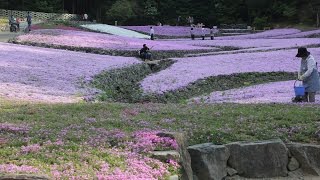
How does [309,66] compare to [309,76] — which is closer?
[309,66]

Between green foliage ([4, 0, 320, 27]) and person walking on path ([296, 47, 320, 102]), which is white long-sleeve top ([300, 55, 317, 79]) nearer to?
person walking on path ([296, 47, 320, 102])

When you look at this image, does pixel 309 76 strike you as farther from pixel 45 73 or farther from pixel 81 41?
pixel 81 41

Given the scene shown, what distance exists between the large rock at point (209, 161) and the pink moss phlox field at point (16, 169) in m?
2.99

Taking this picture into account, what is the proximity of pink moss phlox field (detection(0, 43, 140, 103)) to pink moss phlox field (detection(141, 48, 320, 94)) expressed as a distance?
10.2 ft

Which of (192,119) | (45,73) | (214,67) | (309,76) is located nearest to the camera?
(192,119)

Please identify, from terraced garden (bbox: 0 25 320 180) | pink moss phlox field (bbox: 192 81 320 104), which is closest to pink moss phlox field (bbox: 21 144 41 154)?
terraced garden (bbox: 0 25 320 180)

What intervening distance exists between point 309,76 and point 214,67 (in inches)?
506

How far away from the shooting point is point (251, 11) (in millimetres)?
83312

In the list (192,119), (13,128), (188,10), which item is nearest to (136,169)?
(13,128)

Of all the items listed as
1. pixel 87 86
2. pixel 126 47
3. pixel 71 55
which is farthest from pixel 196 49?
pixel 87 86

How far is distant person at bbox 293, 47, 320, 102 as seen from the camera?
49.5 feet

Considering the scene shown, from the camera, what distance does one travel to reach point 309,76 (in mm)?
15242

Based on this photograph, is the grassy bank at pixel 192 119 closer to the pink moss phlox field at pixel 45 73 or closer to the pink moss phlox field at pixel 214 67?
the pink moss phlox field at pixel 45 73

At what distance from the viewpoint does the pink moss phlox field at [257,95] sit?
1703 cm
